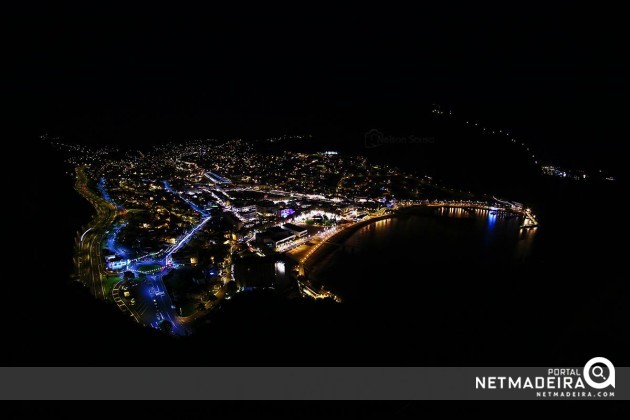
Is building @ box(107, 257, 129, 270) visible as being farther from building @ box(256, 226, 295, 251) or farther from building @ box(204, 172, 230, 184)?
building @ box(204, 172, 230, 184)

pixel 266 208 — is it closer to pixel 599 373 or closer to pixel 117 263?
pixel 117 263

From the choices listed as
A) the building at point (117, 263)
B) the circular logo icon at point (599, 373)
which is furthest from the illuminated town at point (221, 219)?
the circular logo icon at point (599, 373)

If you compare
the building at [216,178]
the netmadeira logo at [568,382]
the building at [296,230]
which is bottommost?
the building at [216,178]

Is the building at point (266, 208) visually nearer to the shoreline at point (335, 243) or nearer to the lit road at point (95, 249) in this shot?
the shoreline at point (335, 243)

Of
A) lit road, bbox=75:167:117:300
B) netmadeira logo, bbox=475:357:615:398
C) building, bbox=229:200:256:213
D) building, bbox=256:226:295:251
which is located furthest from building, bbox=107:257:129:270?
netmadeira logo, bbox=475:357:615:398

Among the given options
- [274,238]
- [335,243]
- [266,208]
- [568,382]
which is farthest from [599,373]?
[266,208]
